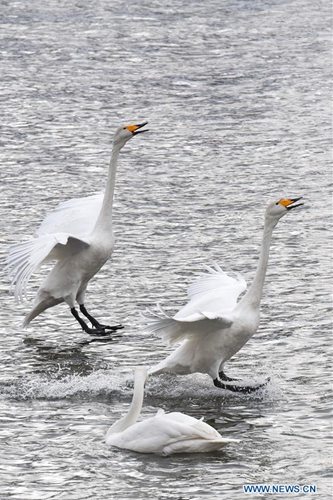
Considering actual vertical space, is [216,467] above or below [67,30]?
above

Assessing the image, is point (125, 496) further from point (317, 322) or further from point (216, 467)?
point (317, 322)

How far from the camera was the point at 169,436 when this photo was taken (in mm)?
9492

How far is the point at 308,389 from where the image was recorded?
11.0m

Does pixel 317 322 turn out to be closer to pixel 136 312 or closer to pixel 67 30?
pixel 136 312

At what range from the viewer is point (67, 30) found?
29906 mm

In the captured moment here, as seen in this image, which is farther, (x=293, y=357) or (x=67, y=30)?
(x=67, y=30)

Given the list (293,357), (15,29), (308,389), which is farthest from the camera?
(15,29)

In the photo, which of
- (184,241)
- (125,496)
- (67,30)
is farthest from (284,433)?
(67,30)

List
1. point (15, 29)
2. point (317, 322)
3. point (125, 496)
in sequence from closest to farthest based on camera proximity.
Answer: point (125, 496)
point (317, 322)
point (15, 29)

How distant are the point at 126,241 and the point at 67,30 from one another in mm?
15175

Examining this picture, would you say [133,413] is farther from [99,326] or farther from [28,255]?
[99,326]

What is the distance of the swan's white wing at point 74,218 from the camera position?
1341 cm

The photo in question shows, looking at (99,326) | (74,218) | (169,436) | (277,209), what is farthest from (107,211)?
(169,436)

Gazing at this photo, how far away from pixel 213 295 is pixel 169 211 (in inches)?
203
